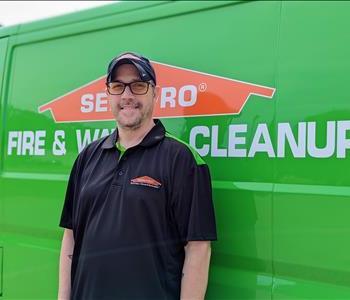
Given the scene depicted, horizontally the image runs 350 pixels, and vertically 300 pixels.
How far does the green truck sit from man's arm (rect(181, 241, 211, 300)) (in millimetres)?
188

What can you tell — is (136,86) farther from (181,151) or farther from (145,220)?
(145,220)

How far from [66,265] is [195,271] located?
0.66m

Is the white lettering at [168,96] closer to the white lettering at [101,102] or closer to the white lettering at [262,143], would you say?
the white lettering at [101,102]

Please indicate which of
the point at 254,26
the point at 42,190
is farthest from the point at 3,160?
the point at 254,26

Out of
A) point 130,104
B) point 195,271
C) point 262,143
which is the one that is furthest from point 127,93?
point 195,271

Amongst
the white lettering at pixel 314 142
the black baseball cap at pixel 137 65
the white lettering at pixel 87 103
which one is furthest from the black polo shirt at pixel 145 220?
the white lettering at pixel 87 103

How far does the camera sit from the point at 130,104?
2.02 m

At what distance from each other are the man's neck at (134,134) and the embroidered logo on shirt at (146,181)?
18 centimetres

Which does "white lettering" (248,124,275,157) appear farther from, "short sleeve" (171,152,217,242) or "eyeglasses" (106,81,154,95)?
"eyeglasses" (106,81,154,95)

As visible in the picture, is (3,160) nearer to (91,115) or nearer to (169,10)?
(91,115)

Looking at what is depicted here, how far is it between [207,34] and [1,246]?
165 centimetres

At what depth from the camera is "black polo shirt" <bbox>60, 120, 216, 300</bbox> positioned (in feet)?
6.24

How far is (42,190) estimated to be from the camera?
2.59 meters

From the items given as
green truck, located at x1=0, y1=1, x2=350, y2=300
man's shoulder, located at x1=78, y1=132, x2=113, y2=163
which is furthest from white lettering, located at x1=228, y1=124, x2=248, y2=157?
man's shoulder, located at x1=78, y1=132, x2=113, y2=163
